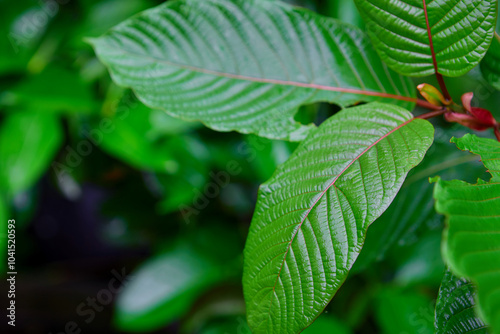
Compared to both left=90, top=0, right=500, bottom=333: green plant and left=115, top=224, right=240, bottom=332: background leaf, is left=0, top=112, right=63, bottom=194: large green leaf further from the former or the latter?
left=90, top=0, right=500, bottom=333: green plant

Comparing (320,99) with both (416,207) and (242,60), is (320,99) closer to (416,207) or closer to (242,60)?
(242,60)

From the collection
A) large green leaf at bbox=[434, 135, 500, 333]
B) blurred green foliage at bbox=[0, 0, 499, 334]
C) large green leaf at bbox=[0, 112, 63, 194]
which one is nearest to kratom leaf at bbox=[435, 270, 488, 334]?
large green leaf at bbox=[434, 135, 500, 333]

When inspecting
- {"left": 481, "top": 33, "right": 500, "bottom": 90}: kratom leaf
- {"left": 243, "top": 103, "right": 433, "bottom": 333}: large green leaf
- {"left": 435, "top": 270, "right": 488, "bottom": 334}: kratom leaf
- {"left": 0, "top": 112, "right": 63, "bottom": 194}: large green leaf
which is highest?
{"left": 481, "top": 33, "right": 500, "bottom": 90}: kratom leaf

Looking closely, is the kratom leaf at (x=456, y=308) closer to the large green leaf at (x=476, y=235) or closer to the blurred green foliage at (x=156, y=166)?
the large green leaf at (x=476, y=235)

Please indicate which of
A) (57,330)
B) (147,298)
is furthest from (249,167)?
(57,330)

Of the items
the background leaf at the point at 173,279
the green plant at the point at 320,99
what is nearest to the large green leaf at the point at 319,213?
the green plant at the point at 320,99

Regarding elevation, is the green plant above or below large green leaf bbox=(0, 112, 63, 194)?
above

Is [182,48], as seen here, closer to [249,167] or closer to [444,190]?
[444,190]
